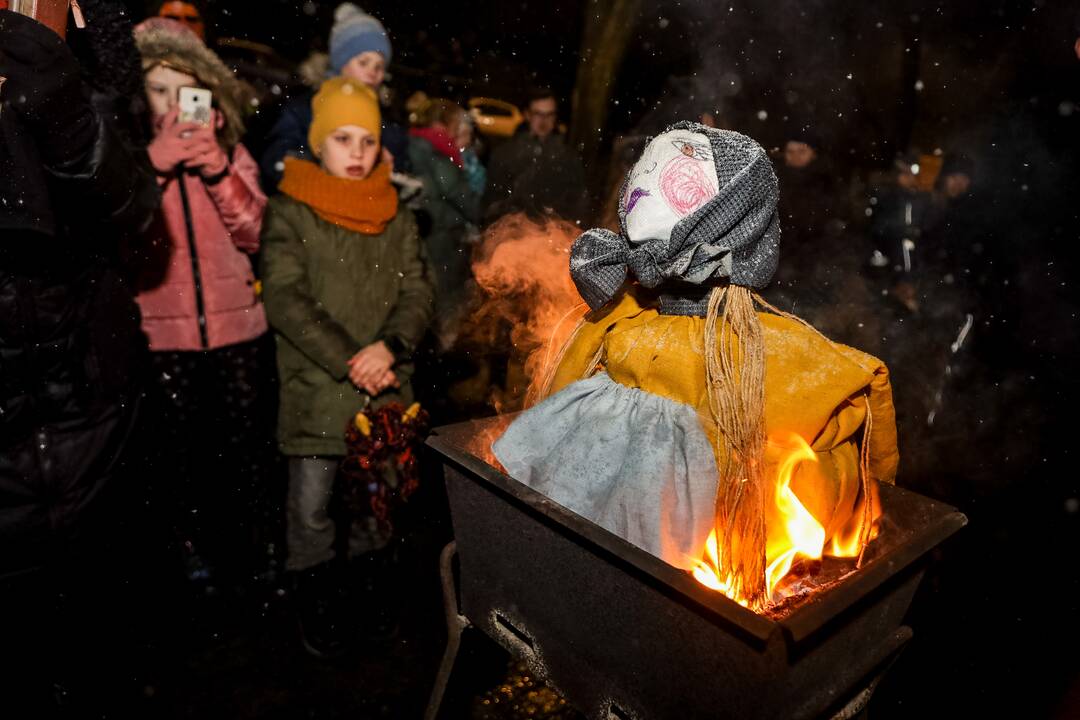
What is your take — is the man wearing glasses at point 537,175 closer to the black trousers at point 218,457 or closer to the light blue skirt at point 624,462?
the black trousers at point 218,457

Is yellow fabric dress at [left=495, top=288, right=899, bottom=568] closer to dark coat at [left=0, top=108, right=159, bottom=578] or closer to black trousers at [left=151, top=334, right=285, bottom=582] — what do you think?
dark coat at [left=0, top=108, right=159, bottom=578]

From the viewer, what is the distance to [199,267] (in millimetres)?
2840

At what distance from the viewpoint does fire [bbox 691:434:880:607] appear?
149 cm

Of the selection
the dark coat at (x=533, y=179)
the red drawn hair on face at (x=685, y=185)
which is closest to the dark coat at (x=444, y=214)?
the dark coat at (x=533, y=179)

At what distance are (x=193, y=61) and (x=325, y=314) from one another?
127 cm

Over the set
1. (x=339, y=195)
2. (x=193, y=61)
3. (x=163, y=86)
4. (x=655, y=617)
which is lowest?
(x=655, y=617)

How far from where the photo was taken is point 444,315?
4.39m

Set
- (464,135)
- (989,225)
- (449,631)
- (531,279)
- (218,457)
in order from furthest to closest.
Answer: (464,135)
(218,457)
(989,225)
(531,279)
(449,631)

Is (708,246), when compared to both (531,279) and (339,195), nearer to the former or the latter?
(531,279)

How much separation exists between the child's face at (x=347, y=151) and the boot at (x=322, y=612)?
182cm

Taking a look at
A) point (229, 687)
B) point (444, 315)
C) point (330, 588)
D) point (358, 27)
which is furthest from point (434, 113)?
point (229, 687)

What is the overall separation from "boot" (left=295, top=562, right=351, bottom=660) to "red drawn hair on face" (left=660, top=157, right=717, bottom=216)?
90.0 inches

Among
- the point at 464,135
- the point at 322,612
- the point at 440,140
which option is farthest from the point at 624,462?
the point at 464,135

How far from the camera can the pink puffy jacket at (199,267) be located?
2.81m
